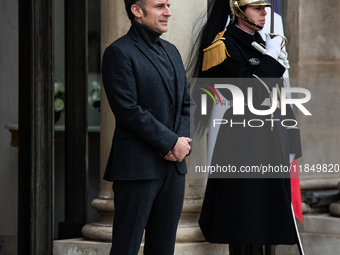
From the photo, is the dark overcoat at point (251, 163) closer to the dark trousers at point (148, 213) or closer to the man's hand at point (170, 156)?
the dark trousers at point (148, 213)

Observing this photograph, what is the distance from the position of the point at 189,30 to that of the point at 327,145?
208 centimetres

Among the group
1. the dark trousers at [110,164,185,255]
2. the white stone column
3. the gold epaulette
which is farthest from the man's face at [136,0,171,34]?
the white stone column

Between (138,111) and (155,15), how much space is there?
0.53 meters

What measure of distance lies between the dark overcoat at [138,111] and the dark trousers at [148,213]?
55mm

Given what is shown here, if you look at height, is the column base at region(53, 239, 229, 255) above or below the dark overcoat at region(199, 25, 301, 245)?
below

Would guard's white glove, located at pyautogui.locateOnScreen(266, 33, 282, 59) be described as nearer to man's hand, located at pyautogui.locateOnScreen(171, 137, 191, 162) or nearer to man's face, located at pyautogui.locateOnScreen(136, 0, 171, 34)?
man's face, located at pyautogui.locateOnScreen(136, 0, 171, 34)

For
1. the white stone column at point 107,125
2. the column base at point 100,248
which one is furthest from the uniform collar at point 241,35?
the column base at point 100,248

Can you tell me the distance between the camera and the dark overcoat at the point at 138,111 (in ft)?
13.4

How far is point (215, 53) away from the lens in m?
5.15

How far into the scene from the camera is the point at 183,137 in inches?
165

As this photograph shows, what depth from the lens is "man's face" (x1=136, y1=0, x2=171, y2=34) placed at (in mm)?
4246

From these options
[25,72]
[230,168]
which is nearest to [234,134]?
[230,168]

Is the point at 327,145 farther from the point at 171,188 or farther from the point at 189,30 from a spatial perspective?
the point at 171,188

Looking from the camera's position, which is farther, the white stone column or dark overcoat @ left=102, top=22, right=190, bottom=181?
the white stone column
